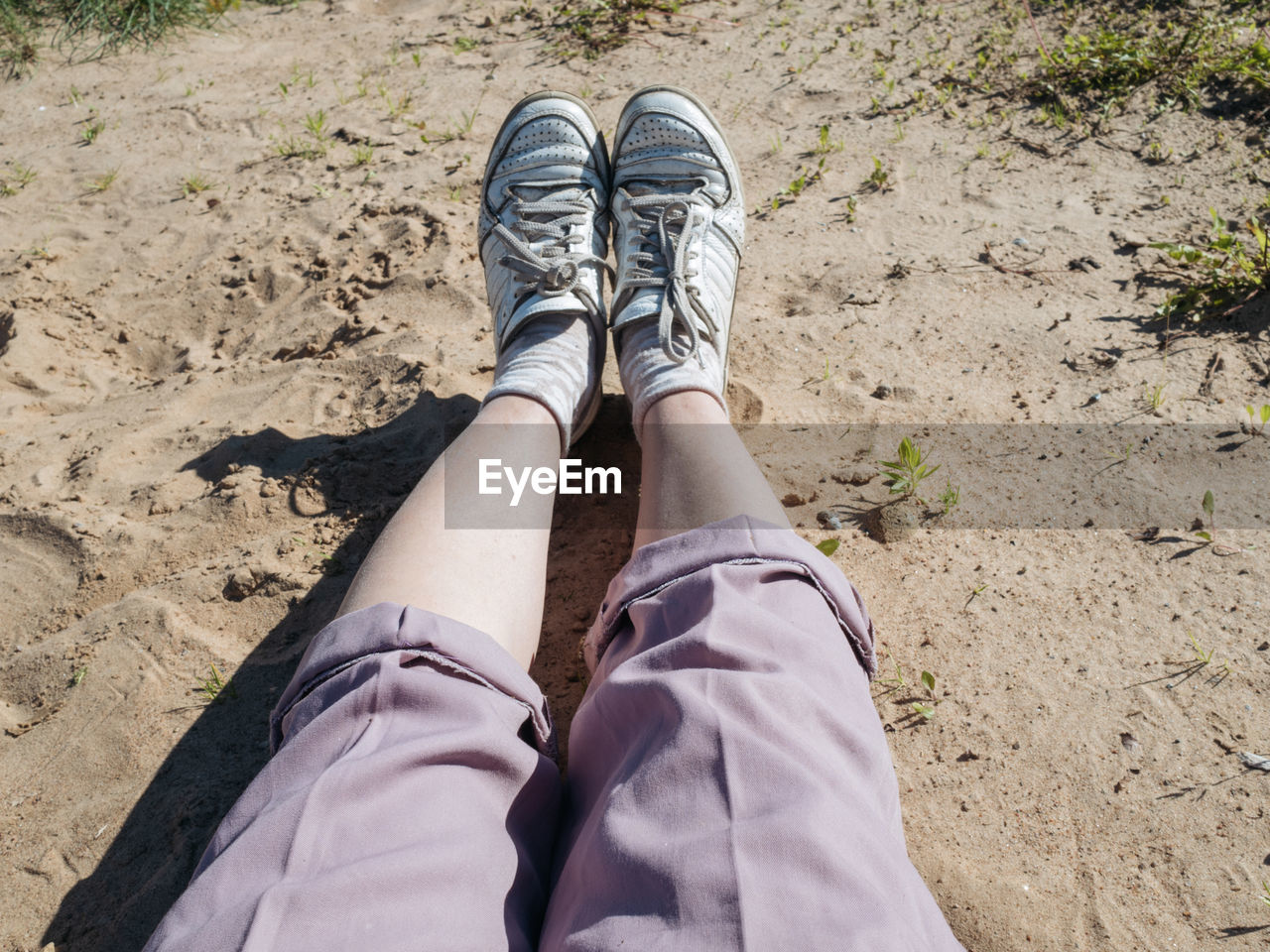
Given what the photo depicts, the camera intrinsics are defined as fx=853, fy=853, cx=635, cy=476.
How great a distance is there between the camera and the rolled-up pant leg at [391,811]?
3.19 ft

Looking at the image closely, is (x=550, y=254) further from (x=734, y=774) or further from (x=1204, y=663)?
(x=1204, y=663)

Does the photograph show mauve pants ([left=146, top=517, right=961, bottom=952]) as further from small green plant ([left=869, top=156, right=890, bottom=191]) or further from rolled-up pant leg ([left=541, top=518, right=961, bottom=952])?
small green plant ([left=869, top=156, right=890, bottom=191])

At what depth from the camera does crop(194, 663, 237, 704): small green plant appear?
1776 millimetres

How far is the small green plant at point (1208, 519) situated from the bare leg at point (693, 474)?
106 cm

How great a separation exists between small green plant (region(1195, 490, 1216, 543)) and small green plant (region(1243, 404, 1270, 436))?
294 mm

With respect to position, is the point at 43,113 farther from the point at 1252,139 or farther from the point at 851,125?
the point at 1252,139

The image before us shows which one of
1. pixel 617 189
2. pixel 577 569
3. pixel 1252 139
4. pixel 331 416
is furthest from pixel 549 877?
pixel 1252 139

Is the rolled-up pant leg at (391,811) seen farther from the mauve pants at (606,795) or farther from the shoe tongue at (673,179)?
the shoe tongue at (673,179)

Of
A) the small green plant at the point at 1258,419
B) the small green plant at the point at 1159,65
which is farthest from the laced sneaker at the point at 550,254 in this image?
the small green plant at the point at 1159,65

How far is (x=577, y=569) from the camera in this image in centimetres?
206

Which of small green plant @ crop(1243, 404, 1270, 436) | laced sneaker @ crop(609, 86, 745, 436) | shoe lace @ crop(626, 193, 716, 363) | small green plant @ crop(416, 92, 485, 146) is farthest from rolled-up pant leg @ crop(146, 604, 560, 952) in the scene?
small green plant @ crop(416, 92, 485, 146)

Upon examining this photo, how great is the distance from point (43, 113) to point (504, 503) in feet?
12.1

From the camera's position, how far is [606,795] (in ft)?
3.69

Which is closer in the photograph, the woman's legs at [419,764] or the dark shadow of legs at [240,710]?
the woman's legs at [419,764]
